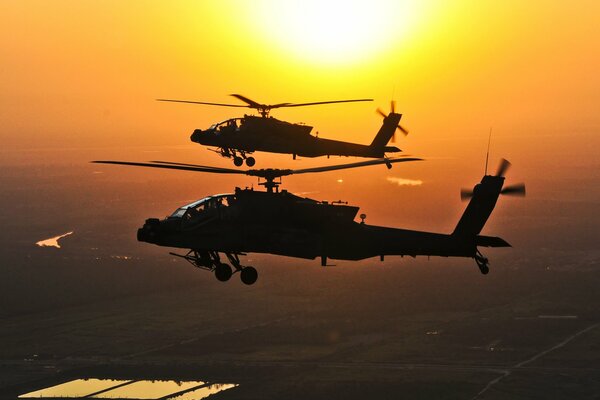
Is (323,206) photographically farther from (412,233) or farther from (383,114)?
(383,114)

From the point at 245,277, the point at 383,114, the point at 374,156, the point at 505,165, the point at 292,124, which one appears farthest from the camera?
the point at 383,114

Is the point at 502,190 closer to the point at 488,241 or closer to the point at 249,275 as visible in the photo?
the point at 488,241

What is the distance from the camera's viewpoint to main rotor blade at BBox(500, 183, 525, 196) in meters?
56.0

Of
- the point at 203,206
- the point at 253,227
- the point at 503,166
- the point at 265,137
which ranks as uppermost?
the point at 265,137

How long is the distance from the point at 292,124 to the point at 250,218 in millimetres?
16439

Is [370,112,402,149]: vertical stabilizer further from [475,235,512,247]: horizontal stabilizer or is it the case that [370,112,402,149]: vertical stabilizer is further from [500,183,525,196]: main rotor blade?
[500,183,525,196]: main rotor blade

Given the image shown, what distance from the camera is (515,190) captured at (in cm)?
5797

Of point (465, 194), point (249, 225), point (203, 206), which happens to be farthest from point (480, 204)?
point (203, 206)

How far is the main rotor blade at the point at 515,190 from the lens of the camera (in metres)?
56.0

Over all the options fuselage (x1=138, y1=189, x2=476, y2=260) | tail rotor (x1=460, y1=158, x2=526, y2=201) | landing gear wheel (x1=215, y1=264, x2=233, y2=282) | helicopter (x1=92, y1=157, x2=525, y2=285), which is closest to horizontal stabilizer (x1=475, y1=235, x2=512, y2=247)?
helicopter (x1=92, y1=157, x2=525, y2=285)

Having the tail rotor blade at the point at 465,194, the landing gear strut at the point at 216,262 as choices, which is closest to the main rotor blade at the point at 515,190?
the tail rotor blade at the point at 465,194

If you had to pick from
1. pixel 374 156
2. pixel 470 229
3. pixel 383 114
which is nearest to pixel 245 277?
pixel 470 229

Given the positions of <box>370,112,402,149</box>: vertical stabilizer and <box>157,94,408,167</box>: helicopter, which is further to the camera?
<box>370,112,402,149</box>: vertical stabilizer

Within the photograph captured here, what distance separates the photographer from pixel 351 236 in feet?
193
